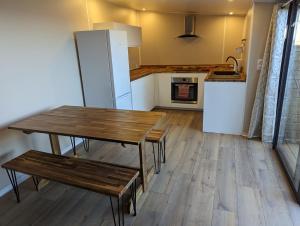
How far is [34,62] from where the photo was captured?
2553 millimetres

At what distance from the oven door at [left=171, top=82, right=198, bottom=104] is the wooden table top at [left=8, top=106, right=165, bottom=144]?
2.54m

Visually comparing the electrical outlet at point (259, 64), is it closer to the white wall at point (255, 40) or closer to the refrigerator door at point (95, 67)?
the white wall at point (255, 40)

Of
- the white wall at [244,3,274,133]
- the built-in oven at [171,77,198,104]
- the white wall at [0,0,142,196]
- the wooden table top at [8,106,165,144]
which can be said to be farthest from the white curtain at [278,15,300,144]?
the white wall at [0,0,142,196]

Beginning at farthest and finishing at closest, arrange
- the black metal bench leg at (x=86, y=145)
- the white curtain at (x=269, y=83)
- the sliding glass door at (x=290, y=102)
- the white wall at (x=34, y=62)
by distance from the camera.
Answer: the black metal bench leg at (x=86, y=145) → the white curtain at (x=269, y=83) → the sliding glass door at (x=290, y=102) → the white wall at (x=34, y=62)

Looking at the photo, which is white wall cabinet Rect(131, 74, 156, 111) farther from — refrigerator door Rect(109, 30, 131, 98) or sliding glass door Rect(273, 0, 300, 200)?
sliding glass door Rect(273, 0, 300, 200)

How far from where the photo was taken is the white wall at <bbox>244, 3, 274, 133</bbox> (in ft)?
9.51

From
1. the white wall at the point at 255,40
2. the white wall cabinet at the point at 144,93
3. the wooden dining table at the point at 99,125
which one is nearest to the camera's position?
the wooden dining table at the point at 99,125

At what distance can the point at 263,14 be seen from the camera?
114 inches

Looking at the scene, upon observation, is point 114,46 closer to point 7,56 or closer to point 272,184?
point 7,56

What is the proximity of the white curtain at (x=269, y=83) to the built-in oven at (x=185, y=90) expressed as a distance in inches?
64.2

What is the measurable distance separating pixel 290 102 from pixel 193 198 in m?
1.83

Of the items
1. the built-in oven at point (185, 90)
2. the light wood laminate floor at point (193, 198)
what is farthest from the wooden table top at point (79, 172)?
the built-in oven at point (185, 90)

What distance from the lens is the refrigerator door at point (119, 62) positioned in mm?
3006

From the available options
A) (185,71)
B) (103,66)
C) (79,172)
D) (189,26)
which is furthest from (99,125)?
(189,26)
